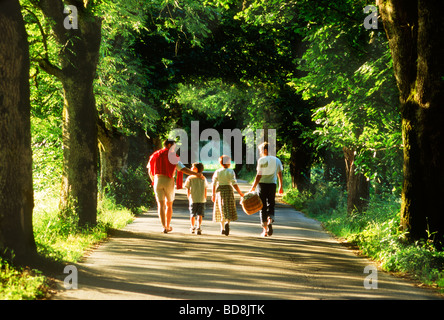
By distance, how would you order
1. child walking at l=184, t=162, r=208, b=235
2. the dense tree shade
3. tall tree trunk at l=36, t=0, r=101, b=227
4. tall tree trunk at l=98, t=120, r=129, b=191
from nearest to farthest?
the dense tree shade < tall tree trunk at l=36, t=0, r=101, b=227 < child walking at l=184, t=162, r=208, b=235 < tall tree trunk at l=98, t=120, r=129, b=191

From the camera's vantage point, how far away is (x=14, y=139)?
791cm

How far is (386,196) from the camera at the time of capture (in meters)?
15.3

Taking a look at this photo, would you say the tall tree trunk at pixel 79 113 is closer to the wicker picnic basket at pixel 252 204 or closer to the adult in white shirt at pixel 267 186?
the wicker picnic basket at pixel 252 204

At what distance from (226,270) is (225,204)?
4.65 metres

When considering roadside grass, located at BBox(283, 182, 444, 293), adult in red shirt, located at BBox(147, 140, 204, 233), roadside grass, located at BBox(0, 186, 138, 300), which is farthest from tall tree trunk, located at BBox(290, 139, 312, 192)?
adult in red shirt, located at BBox(147, 140, 204, 233)

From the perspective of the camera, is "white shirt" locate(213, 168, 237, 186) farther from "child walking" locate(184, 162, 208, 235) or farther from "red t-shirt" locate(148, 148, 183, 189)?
"red t-shirt" locate(148, 148, 183, 189)

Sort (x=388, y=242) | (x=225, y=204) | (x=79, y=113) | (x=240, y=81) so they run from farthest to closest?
(x=240, y=81), (x=225, y=204), (x=79, y=113), (x=388, y=242)

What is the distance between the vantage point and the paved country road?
7254 millimetres

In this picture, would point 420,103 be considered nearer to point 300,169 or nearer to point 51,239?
point 51,239

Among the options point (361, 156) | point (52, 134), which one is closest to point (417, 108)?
point (361, 156)

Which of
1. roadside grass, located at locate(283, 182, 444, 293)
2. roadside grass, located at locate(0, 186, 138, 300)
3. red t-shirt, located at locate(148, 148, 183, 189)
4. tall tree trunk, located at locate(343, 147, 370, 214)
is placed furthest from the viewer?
tall tree trunk, located at locate(343, 147, 370, 214)

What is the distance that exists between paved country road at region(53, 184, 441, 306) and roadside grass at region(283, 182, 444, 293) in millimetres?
332

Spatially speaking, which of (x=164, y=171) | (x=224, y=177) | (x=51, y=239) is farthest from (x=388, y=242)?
(x=51, y=239)

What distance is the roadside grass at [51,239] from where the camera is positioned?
22.1ft
